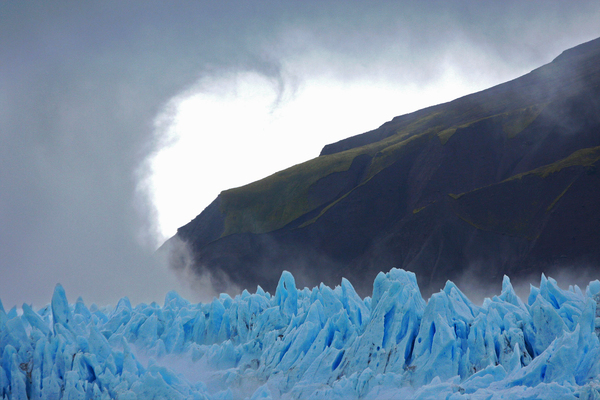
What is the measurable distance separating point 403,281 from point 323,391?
405cm

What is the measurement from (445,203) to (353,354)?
32.6 metres

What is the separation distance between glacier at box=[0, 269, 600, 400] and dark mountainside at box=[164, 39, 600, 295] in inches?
959

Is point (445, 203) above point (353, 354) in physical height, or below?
above

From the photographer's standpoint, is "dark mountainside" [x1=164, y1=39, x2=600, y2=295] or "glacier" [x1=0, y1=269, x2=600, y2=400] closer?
"glacier" [x1=0, y1=269, x2=600, y2=400]

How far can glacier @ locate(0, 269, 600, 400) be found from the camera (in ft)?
39.5

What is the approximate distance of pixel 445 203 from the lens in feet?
148

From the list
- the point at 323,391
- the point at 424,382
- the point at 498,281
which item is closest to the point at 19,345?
the point at 323,391

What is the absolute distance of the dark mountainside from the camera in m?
40.4

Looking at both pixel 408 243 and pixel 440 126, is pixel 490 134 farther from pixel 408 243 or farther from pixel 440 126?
pixel 408 243

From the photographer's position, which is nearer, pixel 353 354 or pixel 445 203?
pixel 353 354

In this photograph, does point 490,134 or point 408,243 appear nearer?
point 408,243

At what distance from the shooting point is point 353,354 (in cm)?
1471

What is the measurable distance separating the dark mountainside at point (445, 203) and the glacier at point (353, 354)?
79.9 feet

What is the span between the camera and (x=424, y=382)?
1338cm
